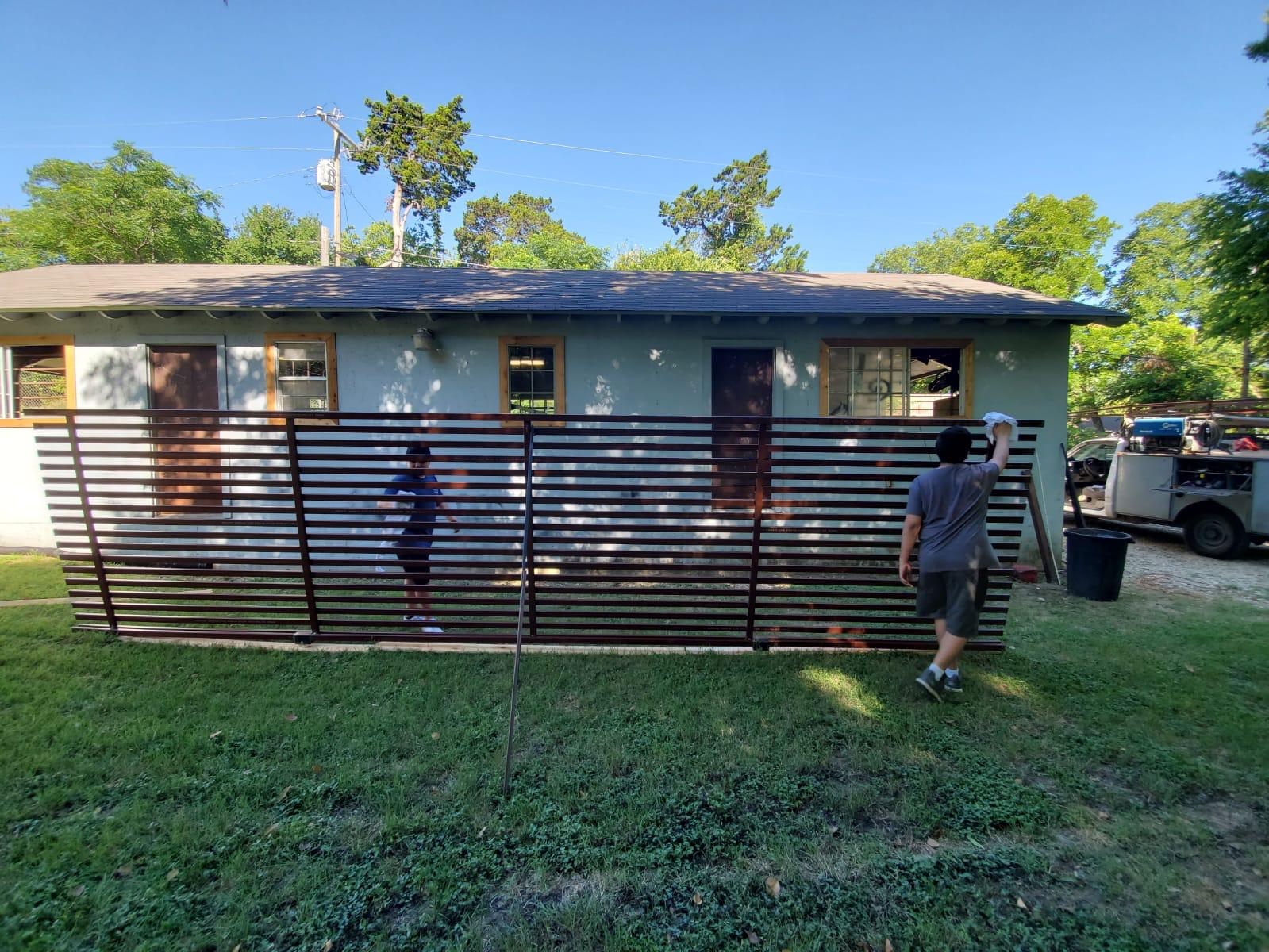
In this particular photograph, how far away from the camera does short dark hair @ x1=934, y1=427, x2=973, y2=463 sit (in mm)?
3449

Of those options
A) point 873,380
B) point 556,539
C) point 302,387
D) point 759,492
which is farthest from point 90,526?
point 873,380

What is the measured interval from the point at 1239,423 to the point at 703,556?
9154 mm

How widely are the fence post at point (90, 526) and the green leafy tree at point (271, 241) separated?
27999 millimetres

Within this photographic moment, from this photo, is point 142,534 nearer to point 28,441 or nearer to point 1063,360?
point 28,441

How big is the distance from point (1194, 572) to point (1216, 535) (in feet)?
4.83

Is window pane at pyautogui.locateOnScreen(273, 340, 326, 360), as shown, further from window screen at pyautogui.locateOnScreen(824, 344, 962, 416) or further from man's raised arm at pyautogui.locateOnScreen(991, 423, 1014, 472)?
man's raised arm at pyautogui.locateOnScreen(991, 423, 1014, 472)

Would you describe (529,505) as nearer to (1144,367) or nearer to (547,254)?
(1144,367)

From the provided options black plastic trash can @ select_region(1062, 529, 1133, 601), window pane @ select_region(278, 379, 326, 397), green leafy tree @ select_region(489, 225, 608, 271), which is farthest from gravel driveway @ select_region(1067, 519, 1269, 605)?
green leafy tree @ select_region(489, 225, 608, 271)

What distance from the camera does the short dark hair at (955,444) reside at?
3.45 metres

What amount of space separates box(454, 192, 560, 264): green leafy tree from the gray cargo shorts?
31130 millimetres

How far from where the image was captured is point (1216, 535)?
307 inches

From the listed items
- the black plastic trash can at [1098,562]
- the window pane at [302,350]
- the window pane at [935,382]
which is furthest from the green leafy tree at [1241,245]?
the window pane at [302,350]

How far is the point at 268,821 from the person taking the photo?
2.43 m

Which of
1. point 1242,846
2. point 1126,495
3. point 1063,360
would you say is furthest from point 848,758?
point 1126,495
